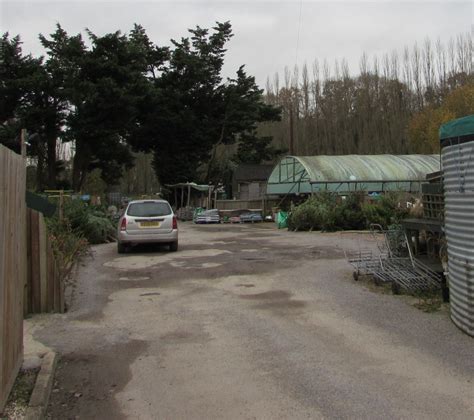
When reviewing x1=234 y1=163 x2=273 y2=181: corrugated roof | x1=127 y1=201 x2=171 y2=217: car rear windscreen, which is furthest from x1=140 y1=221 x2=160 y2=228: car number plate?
x1=234 y1=163 x2=273 y2=181: corrugated roof

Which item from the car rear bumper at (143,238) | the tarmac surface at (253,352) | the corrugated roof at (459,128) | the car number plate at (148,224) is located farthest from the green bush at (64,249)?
the corrugated roof at (459,128)

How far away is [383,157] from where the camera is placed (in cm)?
3591

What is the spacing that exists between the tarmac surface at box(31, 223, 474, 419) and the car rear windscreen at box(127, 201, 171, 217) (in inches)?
182

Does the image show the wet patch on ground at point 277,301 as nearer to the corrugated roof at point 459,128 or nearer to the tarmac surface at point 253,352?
the tarmac surface at point 253,352

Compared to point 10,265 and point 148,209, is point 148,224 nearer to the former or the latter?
point 148,209

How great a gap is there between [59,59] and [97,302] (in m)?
28.3

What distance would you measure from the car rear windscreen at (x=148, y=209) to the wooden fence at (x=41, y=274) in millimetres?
7319

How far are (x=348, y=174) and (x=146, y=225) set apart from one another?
20.5 m

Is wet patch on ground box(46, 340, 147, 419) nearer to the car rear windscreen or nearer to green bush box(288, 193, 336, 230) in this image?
the car rear windscreen

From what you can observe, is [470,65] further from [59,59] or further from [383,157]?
[59,59]

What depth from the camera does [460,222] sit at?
6238 millimetres

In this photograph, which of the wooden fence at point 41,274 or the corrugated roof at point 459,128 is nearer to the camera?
the corrugated roof at point 459,128

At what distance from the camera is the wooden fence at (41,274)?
7.22 meters

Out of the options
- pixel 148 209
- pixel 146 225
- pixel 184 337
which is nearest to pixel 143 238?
pixel 146 225
